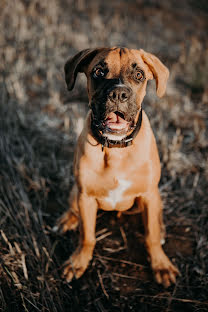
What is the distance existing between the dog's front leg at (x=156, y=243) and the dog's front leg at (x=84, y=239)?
0.49 meters

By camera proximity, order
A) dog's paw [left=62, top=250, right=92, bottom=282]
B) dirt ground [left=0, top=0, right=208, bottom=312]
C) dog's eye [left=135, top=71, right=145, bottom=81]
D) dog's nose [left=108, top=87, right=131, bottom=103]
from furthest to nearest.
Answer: dog's paw [left=62, top=250, right=92, bottom=282] → dirt ground [left=0, top=0, right=208, bottom=312] → dog's eye [left=135, top=71, right=145, bottom=81] → dog's nose [left=108, top=87, right=131, bottom=103]

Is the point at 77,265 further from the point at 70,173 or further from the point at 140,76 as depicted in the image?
the point at 140,76

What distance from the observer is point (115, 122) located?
85.1 inches

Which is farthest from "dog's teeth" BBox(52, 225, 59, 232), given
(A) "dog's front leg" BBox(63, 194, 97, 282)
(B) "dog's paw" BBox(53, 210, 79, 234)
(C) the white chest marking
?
(C) the white chest marking

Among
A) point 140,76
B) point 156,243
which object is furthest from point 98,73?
point 156,243

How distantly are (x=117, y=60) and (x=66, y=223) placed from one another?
177 cm

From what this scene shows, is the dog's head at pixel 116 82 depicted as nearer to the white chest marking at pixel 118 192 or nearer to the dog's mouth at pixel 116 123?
the dog's mouth at pixel 116 123

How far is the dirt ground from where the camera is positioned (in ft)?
7.68

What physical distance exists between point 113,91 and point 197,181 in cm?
206

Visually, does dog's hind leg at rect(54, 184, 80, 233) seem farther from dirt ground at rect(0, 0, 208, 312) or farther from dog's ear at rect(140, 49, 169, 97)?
dog's ear at rect(140, 49, 169, 97)

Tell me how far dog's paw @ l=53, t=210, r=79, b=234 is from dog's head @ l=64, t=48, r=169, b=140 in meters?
1.27

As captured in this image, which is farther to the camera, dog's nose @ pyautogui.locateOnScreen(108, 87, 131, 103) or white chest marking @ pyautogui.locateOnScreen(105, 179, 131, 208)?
white chest marking @ pyautogui.locateOnScreen(105, 179, 131, 208)

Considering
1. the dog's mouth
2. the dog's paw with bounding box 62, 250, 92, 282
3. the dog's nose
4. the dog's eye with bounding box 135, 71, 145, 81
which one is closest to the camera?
the dog's nose

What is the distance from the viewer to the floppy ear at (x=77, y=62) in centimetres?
223
